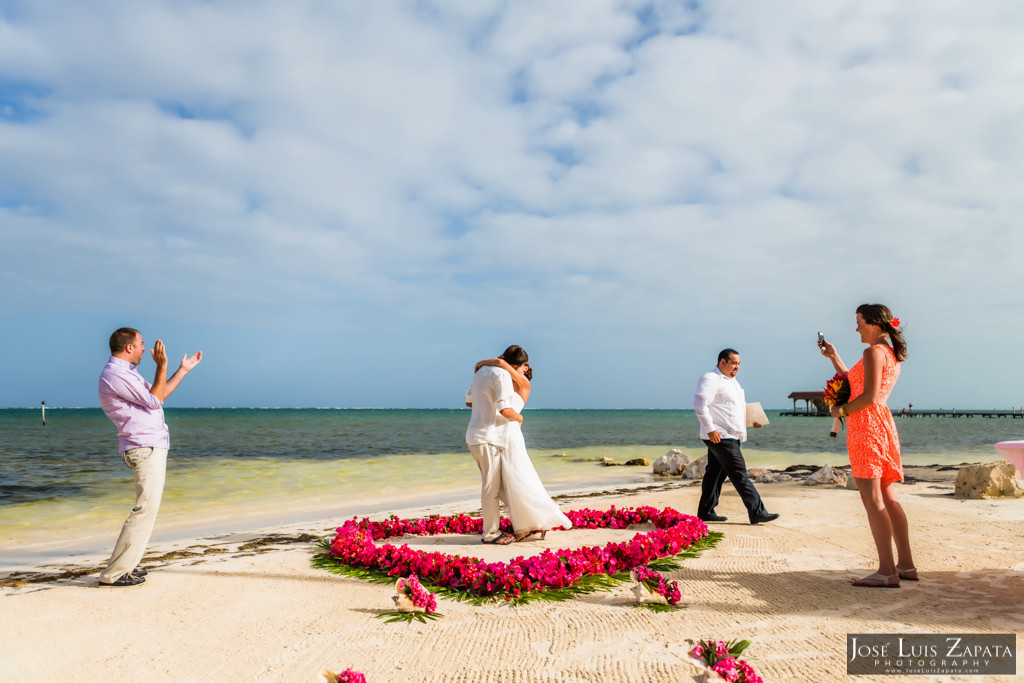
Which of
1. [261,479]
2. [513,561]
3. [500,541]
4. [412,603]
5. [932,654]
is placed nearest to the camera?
[932,654]

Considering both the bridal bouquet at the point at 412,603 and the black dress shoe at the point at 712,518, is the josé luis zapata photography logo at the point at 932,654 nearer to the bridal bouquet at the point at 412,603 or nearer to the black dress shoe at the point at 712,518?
the bridal bouquet at the point at 412,603

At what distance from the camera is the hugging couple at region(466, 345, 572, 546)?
7.09 m

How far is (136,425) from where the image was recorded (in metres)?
5.84

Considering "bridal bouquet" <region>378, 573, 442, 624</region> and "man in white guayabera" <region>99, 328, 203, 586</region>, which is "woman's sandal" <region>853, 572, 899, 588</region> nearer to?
"bridal bouquet" <region>378, 573, 442, 624</region>

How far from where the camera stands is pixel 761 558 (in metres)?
6.65

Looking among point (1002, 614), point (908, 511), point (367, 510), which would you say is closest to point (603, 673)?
point (1002, 614)

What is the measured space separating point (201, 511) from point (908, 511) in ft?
40.3

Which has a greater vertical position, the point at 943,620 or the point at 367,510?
the point at 943,620

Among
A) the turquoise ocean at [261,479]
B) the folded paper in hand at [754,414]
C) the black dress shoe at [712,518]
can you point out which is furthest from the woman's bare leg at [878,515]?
the turquoise ocean at [261,479]

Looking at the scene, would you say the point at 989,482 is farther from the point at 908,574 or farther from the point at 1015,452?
the point at 1015,452

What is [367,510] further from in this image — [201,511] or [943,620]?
[943,620]

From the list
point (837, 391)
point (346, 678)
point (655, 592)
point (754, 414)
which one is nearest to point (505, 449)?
point (655, 592)

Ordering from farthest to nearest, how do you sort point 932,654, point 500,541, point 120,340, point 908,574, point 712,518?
1. point 712,518
2. point 500,541
3. point 120,340
4. point 908,574
5. point 932,654

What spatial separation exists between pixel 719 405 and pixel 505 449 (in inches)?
125
